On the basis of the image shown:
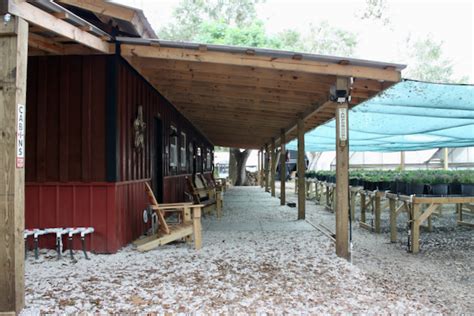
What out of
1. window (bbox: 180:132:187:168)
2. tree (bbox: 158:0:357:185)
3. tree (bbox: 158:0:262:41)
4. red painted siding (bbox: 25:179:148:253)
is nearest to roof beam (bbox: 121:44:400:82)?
red painted siding (bbox: 25:179:148:253)

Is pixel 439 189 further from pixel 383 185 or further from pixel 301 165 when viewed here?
pixel 301 165

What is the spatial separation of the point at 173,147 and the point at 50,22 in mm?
5624

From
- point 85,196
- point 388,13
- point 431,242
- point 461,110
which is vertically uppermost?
point 388,13

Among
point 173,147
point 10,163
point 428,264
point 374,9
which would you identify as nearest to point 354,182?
point 428,264

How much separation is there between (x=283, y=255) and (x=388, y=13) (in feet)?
62.9

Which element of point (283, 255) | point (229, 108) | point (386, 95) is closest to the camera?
point (283, 255)

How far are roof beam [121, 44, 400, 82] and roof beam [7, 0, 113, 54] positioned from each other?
25.6 inches

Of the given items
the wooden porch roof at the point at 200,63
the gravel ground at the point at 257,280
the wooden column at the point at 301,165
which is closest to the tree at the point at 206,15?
the wooden column at the point at 301,165

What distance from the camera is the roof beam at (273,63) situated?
Result: 15.0ft

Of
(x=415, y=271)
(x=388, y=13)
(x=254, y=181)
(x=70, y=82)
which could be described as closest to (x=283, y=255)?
(x=415, y=271)

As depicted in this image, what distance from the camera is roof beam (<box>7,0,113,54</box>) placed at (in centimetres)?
288

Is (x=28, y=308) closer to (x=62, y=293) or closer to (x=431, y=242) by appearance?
(x=62, y=293)

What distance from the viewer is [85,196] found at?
4805 millimetres

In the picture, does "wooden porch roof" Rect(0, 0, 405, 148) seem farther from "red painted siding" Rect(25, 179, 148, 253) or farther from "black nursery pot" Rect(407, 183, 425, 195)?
"red painted siding" Rect(25, 179, 148, 253)
